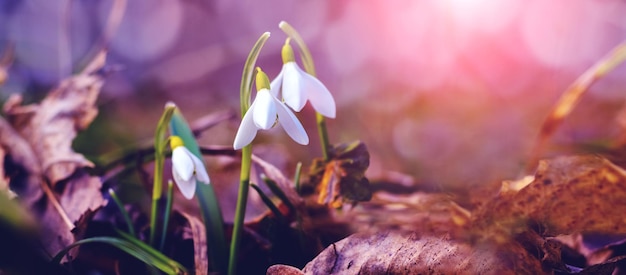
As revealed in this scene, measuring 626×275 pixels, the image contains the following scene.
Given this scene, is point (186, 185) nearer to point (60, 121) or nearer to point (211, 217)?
point (211, 217)

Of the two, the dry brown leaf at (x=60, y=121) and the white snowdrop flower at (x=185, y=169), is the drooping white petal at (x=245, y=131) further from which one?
the dry brown leaf at (x=60, y=121)

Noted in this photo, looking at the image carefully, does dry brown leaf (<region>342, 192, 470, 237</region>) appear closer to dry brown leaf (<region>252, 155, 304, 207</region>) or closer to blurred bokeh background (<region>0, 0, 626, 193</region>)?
dry brown leaf (<region>252, 155, 304, 207</region>)

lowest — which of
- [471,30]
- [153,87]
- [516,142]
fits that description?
[516,142]

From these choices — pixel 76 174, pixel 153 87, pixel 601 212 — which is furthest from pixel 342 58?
pixel 601 212

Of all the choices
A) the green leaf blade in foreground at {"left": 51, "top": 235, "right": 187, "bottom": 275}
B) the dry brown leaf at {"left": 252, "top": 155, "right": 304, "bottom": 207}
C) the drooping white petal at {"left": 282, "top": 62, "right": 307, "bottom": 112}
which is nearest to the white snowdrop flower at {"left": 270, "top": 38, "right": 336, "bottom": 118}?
the drooping white petal at {"left": 282, "top": 62, "right": 307, "bottom": 112}

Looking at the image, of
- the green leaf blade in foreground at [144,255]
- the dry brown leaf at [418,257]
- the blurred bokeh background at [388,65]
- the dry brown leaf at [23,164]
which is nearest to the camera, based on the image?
the dry brown leaf at [418,257]

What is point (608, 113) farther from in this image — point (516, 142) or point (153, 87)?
point (153, 87)

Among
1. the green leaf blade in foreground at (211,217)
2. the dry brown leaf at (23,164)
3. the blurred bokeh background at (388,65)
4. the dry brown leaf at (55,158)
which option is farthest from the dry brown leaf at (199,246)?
the blurred bokeh background at (388,65)
